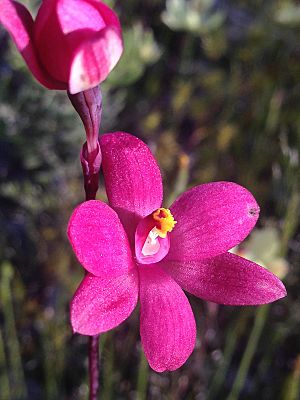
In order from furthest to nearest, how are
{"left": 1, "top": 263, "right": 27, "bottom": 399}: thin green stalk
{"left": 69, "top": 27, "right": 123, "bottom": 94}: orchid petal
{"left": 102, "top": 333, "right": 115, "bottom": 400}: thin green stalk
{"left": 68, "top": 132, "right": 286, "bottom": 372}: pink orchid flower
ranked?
1. {"left": 1, "top": 263, "right": 27, "bottom": 399}: thin green stalk
2. {"left": 102, "top": 333, "right": 115, "bottom": 400}: thin green stalk
3. {"left": 68, "top": 132, "right": 286, "bottom": 372}: pink orchid flower
4. {"left": 69, "top": 27, "right": 123, "bottom": 94}: orchid petal

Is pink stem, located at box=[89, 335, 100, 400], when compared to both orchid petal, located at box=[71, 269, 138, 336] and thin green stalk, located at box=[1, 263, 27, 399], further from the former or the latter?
thin green stalk, located at box=[1, 263, 27, 399]

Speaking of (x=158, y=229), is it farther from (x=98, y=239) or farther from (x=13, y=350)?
(x=13, y=350)

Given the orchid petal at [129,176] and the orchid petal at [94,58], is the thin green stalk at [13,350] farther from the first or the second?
the orchid petal at [94,58]

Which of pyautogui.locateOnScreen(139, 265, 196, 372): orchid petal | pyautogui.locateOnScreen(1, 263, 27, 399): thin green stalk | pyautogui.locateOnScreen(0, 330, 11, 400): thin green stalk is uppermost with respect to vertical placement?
pyautogui.locateOnScreen(139, 265, 196, 372): orchid petal

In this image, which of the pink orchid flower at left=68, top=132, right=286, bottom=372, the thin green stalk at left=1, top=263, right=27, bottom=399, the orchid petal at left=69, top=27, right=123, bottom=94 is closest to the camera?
the orchid petal at left=69, top=27, right=123, bottom=94

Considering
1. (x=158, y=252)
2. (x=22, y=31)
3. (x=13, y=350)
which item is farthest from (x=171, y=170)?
(x=22, y=31)

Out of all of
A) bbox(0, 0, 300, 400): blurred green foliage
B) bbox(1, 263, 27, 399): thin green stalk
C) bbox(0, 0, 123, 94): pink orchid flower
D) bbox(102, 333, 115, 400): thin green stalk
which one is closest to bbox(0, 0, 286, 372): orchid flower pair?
bbox(0, 0, 123, 94): pink orchid flower

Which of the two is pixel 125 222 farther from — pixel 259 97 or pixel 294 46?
pixel 294 46

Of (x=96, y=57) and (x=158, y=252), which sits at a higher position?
(x=96, y=57)
